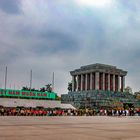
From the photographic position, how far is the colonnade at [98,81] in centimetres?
13370

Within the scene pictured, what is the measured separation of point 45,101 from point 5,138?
8152 cm

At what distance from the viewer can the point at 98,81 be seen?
5167 inches

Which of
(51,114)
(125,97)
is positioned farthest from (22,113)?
(125,97)

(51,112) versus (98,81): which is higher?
(98,81)

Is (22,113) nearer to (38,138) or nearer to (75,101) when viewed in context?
(38,138)

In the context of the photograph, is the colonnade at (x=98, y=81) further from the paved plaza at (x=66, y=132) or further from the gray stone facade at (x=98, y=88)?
the paved plaza at (x=66, y=132)

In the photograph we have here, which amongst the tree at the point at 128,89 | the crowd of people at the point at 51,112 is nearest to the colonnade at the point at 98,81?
the tree at the point at 128,89

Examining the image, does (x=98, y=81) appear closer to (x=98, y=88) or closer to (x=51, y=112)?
(x=98, y=88)

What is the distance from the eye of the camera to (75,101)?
112 metres

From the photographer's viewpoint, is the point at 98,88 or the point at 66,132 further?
the point at 98,88

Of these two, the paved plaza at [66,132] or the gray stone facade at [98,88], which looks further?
the gray stone facade at [98,88]

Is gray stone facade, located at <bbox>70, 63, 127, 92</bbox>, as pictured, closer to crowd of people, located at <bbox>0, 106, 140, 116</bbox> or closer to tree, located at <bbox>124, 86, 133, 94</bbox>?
tree, located at <bbox>124, 86, 133, 94</bbox>

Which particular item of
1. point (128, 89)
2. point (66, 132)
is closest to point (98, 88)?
point (128, 89)

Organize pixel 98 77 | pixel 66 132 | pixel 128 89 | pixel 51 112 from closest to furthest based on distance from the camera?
pixel 66 132, pixel 51 112, pixel 98 77, pixel 128 89
